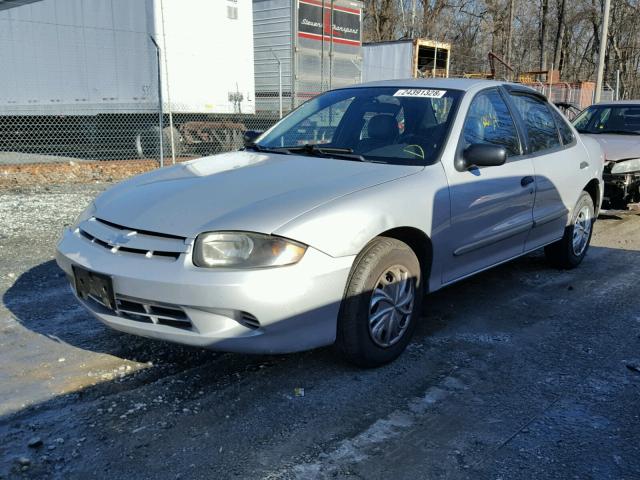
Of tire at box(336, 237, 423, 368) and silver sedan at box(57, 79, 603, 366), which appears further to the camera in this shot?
→ tire at box(336, 237, 423, 368)

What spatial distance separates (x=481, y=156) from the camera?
383 centimetres

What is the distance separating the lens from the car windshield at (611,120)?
8.73 meters

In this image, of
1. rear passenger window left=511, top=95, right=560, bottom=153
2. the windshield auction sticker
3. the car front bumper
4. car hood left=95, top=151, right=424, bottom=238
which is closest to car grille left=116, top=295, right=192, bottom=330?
the car front bumper

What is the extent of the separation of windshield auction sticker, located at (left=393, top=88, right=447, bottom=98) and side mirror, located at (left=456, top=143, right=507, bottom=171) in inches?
21.8

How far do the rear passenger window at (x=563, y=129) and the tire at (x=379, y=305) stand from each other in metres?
2.60

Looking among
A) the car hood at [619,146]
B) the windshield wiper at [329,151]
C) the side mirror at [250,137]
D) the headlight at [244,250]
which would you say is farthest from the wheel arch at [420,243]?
the car hood at [619,146]

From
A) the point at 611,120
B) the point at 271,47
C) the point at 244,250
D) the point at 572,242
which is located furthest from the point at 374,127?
the point at 271,47

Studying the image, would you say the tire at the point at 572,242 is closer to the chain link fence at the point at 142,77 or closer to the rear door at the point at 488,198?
the rear door at the point at 488,198

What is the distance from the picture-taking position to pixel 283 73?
15078mm

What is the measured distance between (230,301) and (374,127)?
6.30ft

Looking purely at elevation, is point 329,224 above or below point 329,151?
below

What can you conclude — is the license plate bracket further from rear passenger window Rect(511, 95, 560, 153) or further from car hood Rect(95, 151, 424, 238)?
rear passenger window Rect(511, 95, 560, 153)

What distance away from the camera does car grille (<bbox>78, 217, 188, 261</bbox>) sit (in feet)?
9.76

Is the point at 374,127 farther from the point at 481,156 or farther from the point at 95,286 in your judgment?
the point at 95,286
